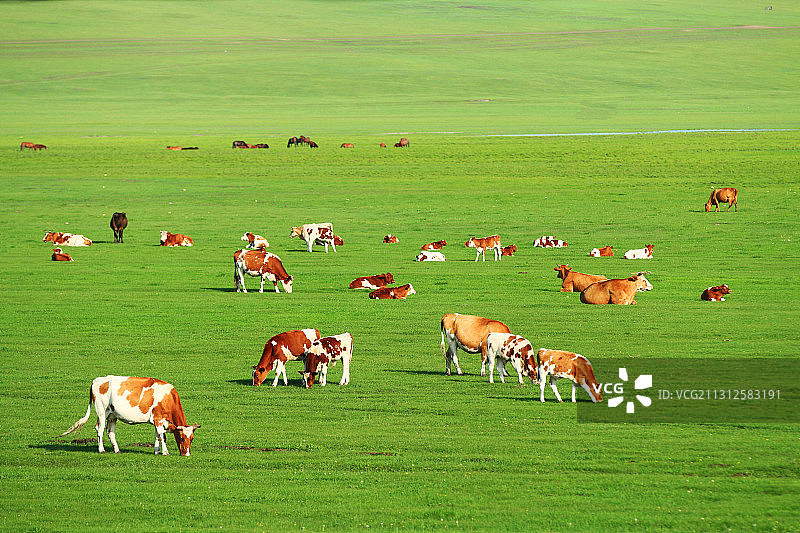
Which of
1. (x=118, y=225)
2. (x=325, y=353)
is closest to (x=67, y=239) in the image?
(x=118, y=225)

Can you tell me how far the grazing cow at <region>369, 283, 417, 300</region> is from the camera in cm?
2716

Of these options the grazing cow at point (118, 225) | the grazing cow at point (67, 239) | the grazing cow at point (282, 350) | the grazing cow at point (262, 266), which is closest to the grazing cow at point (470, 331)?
the grazing cow at point (282, 350)

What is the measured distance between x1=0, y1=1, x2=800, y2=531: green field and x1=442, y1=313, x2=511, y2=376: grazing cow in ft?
1.94

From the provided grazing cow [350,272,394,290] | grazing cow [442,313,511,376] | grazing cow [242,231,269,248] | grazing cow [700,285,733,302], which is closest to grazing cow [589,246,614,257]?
grazing cow [700,285,733,302]

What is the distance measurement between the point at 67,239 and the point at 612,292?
2112 cm

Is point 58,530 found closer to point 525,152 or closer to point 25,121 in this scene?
point 525,152

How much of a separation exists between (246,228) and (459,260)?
39.9 feet

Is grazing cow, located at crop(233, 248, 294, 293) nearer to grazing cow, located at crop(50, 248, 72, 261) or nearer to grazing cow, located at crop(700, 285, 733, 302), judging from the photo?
grazing cow, located at crop(50, 248, 72, 261)

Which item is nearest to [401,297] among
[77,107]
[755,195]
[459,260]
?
[459,260]

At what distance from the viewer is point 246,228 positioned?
1698 inches

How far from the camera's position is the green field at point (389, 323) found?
39.9 ft

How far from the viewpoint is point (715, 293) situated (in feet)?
85.2

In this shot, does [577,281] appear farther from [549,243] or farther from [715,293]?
[549,243]

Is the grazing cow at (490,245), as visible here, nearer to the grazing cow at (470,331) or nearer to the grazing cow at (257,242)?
the grazing cow at (257,242)
